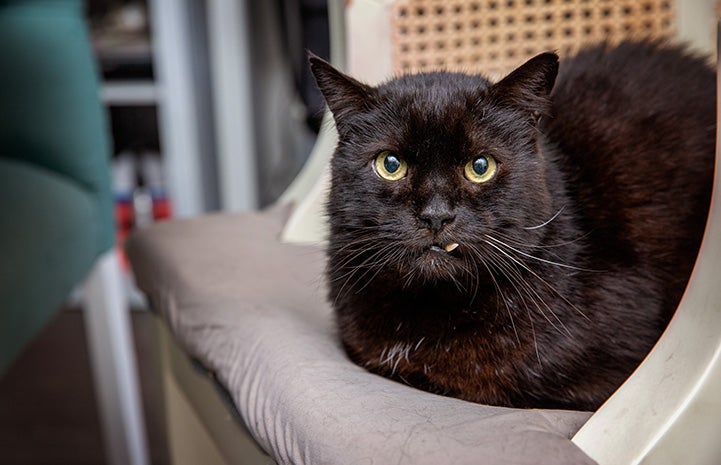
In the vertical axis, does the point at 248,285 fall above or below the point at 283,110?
below

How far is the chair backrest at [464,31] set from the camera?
Answer: 1.08 m

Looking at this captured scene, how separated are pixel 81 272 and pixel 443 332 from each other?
0.74 m

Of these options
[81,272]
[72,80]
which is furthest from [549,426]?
[72,80]

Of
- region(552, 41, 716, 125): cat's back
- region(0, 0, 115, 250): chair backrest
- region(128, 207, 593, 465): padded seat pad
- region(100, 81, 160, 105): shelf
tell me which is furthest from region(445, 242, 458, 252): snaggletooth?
region(100, 81, 160, 105): shelf

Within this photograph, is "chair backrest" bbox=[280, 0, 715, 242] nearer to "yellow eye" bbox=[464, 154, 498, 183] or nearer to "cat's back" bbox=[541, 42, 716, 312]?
"cat's back" bbox=[541, 42, 716, 312]

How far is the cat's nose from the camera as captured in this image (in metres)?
0.56

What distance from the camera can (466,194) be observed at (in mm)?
585

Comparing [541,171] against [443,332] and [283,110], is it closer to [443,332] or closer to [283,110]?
[443,332]

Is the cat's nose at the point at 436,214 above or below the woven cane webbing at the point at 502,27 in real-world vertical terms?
below

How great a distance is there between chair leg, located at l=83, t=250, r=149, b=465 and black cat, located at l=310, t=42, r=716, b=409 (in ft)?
→ 2.54

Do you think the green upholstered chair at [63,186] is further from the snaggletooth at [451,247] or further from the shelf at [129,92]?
the shelf at [129,92]

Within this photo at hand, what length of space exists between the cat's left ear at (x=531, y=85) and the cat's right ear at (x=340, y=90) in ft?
0.37

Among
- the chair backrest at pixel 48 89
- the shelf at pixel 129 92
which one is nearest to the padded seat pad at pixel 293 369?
the chair backrest at pixel 48 89

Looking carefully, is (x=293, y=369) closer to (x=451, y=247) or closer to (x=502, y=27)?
(x=451, y=247)
